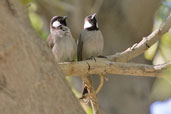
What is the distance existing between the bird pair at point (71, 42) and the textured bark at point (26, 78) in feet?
10.1

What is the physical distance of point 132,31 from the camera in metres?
6.80

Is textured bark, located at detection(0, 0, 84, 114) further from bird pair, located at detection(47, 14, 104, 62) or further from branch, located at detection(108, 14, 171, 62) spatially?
bird pair, located at detection(47, 14, 104, 62)

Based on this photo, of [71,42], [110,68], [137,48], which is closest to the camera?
[110,68]

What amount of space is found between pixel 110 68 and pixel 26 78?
188 centimetres

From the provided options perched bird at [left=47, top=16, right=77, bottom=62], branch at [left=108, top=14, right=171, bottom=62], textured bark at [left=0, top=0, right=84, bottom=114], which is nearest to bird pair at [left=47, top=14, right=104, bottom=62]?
perched bird at [left=47, top=16, right=77, bottom=62]

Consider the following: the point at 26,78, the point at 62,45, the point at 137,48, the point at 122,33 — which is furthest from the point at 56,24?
the point at 26,78

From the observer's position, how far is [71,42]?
4.96m

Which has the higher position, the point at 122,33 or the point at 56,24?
the point at 56,24

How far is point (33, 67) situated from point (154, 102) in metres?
5.30

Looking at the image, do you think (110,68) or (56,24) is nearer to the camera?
(110,68)

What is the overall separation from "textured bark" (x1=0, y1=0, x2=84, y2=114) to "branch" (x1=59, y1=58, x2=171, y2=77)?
5.57ft

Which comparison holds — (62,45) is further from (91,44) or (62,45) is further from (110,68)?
(110,68)

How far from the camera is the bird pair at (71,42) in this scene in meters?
4.97

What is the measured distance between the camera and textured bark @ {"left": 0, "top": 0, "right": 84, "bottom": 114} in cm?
176
